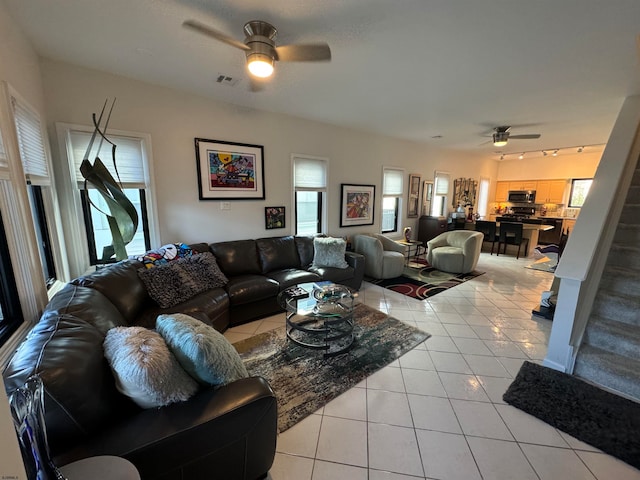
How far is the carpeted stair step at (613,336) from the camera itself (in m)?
2.13

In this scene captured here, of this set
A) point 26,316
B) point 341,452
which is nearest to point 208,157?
point 26,316

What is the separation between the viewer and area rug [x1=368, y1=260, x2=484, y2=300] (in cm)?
405

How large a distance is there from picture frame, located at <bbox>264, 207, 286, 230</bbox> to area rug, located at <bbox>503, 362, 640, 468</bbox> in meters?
3.30

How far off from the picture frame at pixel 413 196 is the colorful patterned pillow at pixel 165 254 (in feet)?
15.6

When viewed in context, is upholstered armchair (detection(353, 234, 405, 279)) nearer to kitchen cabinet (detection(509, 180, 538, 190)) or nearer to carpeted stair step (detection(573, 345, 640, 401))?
carpeted stair step (detection(573, 345, 640, 401))

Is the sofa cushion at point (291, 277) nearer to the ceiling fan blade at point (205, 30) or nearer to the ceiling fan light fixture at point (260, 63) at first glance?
the ceiling fan light fixture at point (260, 63)

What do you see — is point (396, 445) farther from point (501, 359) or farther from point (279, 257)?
point (279, 257)

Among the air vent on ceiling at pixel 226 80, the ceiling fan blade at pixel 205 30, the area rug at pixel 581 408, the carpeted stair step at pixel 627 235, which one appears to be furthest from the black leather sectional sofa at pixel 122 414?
the carpeted stair step at pixel 627 235

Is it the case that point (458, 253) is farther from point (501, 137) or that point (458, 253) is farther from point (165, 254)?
point (165, 254)

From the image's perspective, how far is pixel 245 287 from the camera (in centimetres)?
294

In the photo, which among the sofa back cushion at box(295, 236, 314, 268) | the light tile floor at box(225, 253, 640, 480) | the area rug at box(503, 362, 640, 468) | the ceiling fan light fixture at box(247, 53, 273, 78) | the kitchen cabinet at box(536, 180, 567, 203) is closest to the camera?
the light tile floor at box(225, 253, 640, 480)

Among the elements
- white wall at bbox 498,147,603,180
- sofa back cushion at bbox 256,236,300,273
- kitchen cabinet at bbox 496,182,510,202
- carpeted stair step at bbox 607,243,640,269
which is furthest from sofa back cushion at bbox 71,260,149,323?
kitchen cabinet at bbox 496,182,510,202

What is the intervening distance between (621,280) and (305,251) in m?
3.42

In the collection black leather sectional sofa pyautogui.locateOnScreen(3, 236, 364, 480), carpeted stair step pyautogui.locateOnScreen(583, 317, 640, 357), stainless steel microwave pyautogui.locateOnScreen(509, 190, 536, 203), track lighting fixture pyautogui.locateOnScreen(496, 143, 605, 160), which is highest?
track lighting fixture pyautogui.locateOnScreen(496, 143, 605, 160)
